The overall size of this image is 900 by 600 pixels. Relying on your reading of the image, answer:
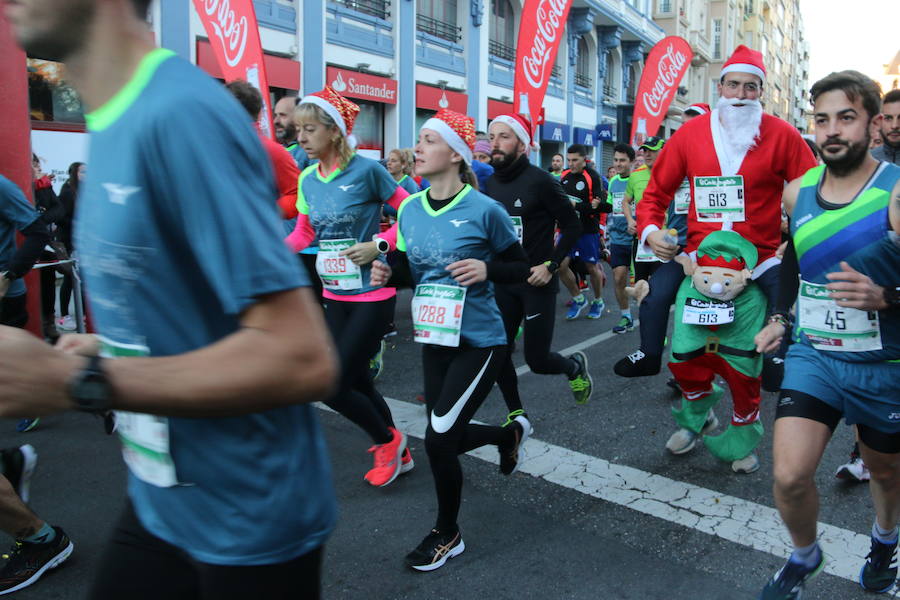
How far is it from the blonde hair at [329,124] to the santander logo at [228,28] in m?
3.43

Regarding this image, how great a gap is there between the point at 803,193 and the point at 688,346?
1.42 metres

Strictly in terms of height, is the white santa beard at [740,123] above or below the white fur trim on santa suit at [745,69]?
below

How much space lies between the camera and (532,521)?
11.8ft

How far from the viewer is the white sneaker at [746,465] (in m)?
4.23

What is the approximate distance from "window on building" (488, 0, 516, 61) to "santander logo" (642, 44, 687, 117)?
10.9 meters

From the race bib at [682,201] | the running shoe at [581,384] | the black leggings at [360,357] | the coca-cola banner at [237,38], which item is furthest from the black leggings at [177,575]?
the coca-cola banner at [237,38]

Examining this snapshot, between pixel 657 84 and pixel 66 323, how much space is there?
9.83m

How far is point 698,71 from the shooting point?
50281 millimetres

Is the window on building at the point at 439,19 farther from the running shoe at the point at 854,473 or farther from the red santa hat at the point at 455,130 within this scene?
the running shoe at the point at 854,473

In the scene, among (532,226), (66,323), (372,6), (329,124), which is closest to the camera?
(329,124)

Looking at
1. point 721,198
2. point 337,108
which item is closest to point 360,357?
point 337,108

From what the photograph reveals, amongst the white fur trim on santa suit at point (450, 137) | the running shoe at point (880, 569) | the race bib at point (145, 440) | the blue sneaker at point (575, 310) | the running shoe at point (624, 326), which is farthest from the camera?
the blue sneaker at point (575, 310)

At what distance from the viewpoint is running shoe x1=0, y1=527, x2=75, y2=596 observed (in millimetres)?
2984

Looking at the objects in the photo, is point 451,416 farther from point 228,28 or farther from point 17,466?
point 228,28
